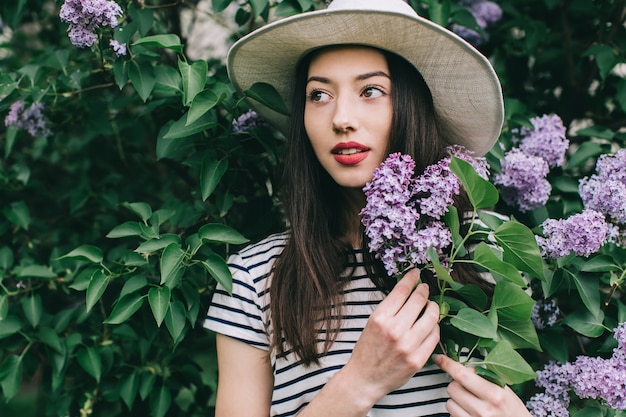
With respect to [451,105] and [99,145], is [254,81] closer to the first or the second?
[451,105]

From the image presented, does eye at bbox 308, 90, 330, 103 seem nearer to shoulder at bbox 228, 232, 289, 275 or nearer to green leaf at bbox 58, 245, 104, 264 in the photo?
shoulder at bbox 228, 232, 289, 275

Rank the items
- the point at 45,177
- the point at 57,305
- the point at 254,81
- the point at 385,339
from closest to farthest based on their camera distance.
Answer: the point at 385,339, the point at 254,81, the point at 57,305, the point at 45,177

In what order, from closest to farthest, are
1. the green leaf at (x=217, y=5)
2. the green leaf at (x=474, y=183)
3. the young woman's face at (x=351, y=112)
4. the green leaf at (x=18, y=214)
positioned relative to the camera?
the green leaf at (x=474, y=183)
the young woman's face at (x=351, y=112)
the green leaf at (x=217, y=5)
the green leaf at (x=18, y=214)

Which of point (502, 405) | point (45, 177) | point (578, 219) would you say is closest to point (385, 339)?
point (502, 405)

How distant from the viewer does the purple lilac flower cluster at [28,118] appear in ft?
6.00

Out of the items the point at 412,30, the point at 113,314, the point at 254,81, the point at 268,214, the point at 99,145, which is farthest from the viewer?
the point at 99,145

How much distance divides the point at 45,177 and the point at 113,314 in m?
1.47

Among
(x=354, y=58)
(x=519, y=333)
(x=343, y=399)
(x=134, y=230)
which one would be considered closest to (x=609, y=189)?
(x=519, y=333)

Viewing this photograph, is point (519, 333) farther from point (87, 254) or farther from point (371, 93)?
point (87, 254)

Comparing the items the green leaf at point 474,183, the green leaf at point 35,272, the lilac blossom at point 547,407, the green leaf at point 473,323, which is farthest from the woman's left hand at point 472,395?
the green leaf at point 35,272

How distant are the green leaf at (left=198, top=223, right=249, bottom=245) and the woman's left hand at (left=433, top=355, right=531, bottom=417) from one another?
20.8 inches

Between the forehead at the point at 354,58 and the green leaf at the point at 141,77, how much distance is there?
1.56ft

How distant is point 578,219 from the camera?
1323 mm

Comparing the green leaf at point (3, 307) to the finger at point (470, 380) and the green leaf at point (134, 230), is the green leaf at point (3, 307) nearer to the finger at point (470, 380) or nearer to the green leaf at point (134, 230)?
the green leaf at point (134, 230)
